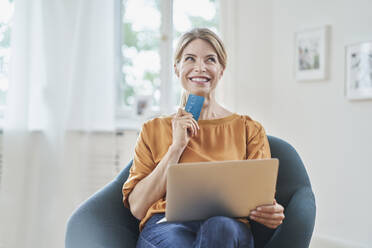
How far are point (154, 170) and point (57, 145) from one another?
3.72 ft

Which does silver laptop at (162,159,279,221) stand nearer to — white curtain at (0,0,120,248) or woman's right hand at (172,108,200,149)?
woman's right hand at (172,108,200,149)

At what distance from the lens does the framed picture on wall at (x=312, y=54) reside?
293 cm

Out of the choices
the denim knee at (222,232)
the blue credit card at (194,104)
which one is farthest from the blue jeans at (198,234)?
the blue credit card at (194,104)

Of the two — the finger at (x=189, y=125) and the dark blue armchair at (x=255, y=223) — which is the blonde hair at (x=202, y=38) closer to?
the finger at (x=189, y=125)

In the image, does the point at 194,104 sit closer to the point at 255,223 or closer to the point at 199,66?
the point at 199,66

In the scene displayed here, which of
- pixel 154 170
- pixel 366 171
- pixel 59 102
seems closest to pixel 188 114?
pixel 154 170

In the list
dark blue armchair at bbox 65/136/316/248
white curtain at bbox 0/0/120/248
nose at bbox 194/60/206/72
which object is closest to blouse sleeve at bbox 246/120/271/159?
dark blue armchair at bbox 65/136/316/248

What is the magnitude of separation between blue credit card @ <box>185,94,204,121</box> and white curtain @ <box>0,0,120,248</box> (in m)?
1.09

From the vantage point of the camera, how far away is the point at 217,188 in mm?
1087

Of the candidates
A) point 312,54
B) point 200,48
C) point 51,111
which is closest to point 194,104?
point 200,48

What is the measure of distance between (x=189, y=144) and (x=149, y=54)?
185 centimetres

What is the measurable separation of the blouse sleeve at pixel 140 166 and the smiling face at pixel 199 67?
0.26 meters

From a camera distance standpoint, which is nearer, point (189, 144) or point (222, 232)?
point (222, 232)

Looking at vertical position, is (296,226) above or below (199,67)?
below
